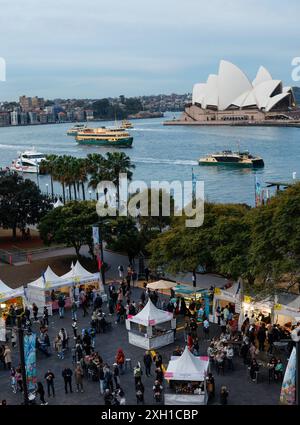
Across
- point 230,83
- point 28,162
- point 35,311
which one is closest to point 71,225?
point 35,311

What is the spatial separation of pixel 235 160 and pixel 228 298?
207ft

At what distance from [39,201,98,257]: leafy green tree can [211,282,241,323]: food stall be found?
9260mm

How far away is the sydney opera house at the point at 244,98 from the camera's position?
14084cm

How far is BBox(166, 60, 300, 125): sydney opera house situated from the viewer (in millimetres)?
140837

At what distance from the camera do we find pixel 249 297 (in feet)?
56.7

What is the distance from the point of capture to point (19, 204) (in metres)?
32.8

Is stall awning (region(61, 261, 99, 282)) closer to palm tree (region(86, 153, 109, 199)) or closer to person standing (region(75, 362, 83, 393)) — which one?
person standing (region(75, 362, 83, 393))

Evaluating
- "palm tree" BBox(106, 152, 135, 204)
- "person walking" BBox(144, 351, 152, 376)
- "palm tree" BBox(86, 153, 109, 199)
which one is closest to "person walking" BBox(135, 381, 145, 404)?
"person walking" BBox(144, 351, 152, 376)

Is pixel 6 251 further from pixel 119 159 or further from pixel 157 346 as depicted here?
pixel 157 346

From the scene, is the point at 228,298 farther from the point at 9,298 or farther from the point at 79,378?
the point at 9,298

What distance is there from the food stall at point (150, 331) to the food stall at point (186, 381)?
3.04m
